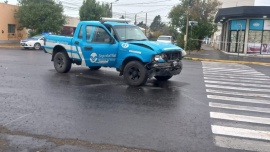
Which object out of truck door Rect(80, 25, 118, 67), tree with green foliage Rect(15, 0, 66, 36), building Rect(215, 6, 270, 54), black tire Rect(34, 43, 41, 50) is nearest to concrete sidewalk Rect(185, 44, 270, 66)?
building Rect(215, 6, 270, 54)

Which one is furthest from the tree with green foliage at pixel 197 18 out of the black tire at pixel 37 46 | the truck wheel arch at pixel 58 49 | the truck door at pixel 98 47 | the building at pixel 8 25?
the truck door at pixel 98 47

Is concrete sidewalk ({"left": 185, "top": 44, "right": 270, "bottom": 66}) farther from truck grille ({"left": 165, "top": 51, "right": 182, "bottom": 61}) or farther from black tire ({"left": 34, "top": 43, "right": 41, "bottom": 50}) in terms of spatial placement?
truck grille ({"left": 165, "top": 51, "right": 182, "bottom": 61})

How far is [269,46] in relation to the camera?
30406 mm

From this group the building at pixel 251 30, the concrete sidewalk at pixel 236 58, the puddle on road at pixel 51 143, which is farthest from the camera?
the building at pixel 251 30

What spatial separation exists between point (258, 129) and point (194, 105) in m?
2.02

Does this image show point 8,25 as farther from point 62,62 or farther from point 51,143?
point 51,143

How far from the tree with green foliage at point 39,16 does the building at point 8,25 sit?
2.64 ft

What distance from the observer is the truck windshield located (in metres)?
10.9

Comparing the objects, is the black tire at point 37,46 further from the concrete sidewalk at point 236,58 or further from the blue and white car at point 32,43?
the concrete sidewalk at point 236,58

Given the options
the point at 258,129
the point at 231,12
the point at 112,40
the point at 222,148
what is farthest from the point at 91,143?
Answer: the point at 231,12

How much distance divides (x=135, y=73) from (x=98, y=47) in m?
1.68

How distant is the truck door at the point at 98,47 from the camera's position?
1075cm

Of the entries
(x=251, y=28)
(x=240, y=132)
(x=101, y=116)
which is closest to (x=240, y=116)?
(x=240, y=132)

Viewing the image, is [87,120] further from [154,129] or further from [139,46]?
[139,46]
